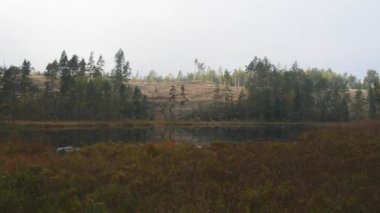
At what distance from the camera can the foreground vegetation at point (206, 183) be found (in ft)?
28.5

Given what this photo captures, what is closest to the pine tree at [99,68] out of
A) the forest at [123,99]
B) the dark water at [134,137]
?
the forest at [123,99]

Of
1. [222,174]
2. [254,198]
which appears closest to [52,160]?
[222,174]

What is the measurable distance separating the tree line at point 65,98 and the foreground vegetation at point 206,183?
7172 centimetres

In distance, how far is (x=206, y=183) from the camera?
37.1 ft

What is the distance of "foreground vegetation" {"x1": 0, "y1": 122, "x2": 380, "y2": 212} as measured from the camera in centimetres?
870

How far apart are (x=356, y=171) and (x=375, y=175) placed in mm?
924

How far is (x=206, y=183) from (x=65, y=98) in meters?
93.8

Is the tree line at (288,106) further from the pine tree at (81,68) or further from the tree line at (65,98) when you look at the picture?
the pine tree at (81,68)

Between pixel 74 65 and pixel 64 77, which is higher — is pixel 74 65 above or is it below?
above

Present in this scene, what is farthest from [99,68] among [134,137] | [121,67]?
[134,137]

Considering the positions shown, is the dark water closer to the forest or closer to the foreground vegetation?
the foreground vegetation

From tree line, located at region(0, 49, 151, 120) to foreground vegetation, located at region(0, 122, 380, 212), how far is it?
7172 cm

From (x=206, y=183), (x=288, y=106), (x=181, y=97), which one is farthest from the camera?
(x=181, y=97)

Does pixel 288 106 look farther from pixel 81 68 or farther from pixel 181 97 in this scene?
pixel 81 68
